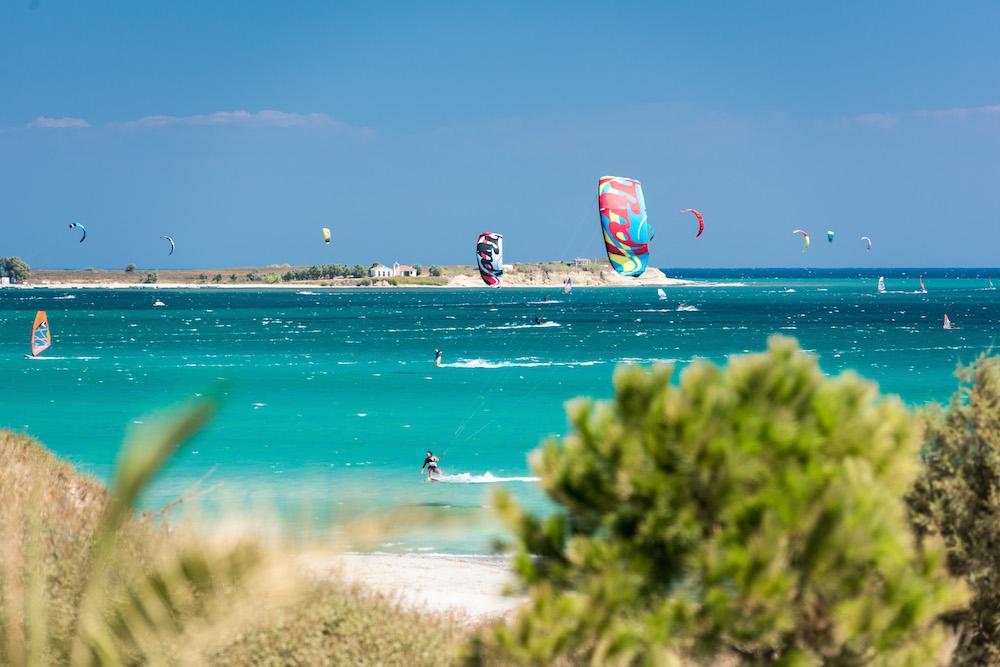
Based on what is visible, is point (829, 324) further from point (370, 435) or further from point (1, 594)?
point (1, 594)

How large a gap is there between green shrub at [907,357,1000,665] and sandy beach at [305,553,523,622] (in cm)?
568

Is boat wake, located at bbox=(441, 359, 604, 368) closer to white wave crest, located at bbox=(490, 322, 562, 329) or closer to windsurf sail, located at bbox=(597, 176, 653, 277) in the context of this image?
white wave crest, located at bbox=(490, 322, 562, 329)

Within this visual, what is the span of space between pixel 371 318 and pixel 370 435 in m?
86.0

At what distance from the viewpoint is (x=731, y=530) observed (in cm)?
539

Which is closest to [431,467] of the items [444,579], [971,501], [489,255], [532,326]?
[489,255]

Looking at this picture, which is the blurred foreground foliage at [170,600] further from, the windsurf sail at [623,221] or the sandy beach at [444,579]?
the windsurf sail at [623,221]

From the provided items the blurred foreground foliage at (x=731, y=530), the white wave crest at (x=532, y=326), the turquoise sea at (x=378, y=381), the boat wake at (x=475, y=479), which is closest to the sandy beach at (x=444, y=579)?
the turquoise sea at (x=378, y=381)

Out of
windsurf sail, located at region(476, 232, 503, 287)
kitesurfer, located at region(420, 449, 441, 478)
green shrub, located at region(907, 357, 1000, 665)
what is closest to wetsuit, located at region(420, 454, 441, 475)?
kitesurfer, located at region(420, 449, 441, 478)

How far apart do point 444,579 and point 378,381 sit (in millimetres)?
41243

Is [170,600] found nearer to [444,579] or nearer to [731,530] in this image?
[731,530]

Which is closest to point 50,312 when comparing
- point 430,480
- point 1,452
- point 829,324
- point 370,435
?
point 829,324

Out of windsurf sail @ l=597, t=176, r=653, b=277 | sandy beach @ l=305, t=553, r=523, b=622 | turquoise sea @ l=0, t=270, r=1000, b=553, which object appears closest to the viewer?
sandy beach @ l=305, t=553, r=523, b=622

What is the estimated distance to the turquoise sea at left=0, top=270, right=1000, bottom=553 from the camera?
3034 cm

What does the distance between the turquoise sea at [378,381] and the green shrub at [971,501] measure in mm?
2757
